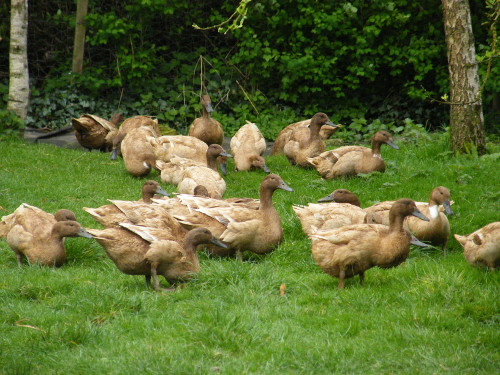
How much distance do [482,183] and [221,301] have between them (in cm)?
539

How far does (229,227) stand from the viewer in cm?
831

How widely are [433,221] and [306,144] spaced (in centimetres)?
536

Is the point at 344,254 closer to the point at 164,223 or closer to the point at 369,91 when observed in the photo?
the point at 164,223

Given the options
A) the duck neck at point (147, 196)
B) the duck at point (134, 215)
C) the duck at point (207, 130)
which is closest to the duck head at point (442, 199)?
the duck at point (134, 215)

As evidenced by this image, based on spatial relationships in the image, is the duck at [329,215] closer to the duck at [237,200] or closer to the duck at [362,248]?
the duck at [237,200]

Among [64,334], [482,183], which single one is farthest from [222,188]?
[64,334]

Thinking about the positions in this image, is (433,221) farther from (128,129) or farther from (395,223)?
(128,129)

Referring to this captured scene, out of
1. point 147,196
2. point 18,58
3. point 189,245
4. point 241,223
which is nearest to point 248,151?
point 147,196

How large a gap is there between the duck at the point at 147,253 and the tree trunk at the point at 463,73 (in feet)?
19.9

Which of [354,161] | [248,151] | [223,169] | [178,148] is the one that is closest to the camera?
[354,161]

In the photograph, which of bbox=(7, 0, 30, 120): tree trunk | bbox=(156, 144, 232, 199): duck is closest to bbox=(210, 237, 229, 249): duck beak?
bbox=(156, 144, 232, 199): duck

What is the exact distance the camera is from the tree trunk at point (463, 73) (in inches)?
452

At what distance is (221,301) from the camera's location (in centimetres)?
671

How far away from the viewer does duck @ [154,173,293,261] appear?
834cm
